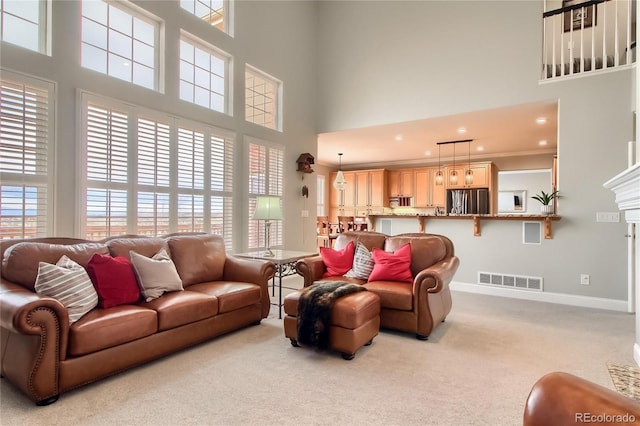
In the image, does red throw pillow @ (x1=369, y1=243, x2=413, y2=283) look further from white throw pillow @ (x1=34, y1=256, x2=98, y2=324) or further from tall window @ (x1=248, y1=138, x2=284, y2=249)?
white throw pillow @ (x1=34, y1=256, x2=98, y2=324)

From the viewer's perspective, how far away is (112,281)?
256cm

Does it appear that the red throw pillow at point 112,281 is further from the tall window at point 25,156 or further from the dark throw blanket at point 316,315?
the dark throw blanket at point 316,315

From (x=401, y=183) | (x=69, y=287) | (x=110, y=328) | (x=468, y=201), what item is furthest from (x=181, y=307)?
(x=401, y=183)

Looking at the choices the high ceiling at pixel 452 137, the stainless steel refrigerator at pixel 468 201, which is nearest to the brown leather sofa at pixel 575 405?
Answer: the high ceiling at pixel 452 137

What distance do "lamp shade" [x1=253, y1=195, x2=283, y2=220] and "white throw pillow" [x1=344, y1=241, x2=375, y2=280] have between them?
1.09 metres

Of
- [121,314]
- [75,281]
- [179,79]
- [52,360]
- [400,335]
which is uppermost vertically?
[179,79]

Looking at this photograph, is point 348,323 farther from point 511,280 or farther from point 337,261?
point 511,280

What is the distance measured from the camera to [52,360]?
6.51 feet

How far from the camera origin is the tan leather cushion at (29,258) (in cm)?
236

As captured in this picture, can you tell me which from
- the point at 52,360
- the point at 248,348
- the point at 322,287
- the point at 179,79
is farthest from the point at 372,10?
the point at 52,360

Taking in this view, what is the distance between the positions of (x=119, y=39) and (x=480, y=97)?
4.72 metres

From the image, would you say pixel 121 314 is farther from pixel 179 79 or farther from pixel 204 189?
pixel 179 79

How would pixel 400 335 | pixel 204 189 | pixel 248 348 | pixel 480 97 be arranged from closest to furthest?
pixel 248 348 → pixel 400 335 → pixel 204 189 → pixel 480 97
